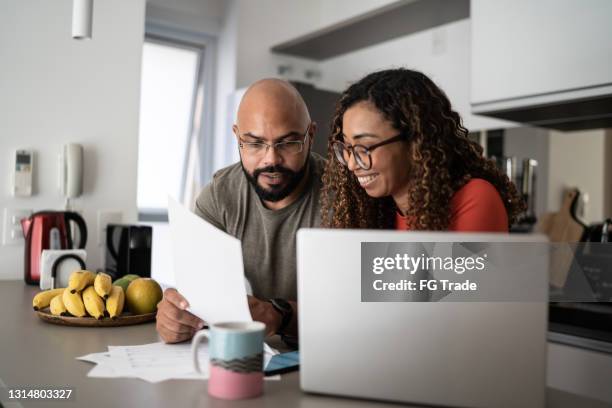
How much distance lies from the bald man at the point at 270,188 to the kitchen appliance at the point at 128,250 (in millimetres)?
311

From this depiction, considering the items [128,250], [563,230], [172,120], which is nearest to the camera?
[128,250]

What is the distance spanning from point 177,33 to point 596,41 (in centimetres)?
265

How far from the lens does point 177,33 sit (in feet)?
12.3

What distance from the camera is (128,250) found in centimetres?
196

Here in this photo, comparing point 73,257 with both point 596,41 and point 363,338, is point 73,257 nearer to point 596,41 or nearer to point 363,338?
point 363,338

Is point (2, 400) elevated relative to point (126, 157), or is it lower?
lower

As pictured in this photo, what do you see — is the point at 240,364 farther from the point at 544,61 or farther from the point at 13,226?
the point at 544,61

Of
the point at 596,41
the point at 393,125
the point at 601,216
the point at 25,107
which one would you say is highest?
the point at 596,41

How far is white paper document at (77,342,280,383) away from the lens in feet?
3.06

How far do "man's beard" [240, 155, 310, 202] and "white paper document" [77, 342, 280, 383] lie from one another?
1.80ft

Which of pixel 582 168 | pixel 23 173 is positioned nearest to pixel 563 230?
pixel 582 168

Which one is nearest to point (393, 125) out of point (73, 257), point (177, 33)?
point (73, 257)

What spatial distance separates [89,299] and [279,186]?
0.57 meters

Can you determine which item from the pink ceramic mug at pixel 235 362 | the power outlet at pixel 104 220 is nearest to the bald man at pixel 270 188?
the pink ceramic mug at pixel 235 362
